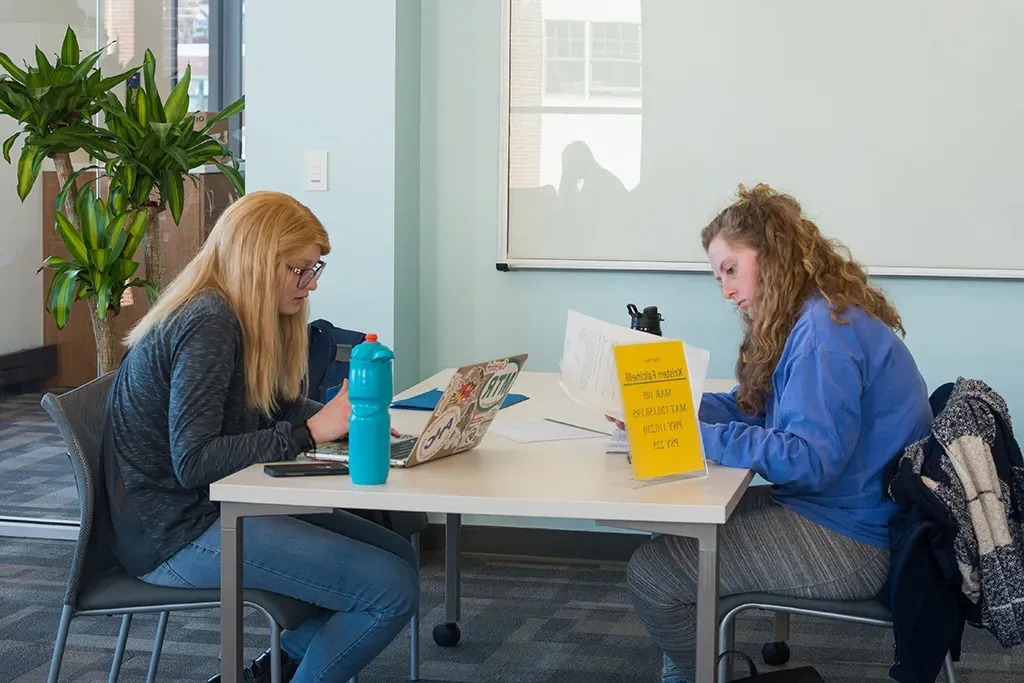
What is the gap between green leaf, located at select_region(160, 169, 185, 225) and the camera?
145 inches

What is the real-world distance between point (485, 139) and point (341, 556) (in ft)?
6.43

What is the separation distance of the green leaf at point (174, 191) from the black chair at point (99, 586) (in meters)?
1.85

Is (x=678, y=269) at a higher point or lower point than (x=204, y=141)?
lower

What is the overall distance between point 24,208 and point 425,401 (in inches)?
86.9

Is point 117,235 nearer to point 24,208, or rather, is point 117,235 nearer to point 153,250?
point 153,250

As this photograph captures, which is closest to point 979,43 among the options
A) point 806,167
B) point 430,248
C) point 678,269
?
point 806,167

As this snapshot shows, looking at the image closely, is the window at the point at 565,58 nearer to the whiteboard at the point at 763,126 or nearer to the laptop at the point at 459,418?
the whiteboard at the point at 763,126

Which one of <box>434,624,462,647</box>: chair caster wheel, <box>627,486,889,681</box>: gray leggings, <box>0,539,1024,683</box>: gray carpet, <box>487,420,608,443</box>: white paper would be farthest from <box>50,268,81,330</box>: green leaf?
<box>627,486,889,681</box>: gray leggings

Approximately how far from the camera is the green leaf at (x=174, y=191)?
3695mm

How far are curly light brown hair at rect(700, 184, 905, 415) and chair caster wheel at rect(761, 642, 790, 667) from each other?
104 cm

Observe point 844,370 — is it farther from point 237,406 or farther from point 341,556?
point 237,406

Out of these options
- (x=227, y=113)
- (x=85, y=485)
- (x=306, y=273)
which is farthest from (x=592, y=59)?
(x=85, y=485)

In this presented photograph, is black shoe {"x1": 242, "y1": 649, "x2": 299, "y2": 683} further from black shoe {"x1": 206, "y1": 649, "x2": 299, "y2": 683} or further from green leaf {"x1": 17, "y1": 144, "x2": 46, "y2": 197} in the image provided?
green leaf {"x1": 17, "y1": 144, "x2": 46, "y2": 197}

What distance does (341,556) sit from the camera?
6.23 feet
